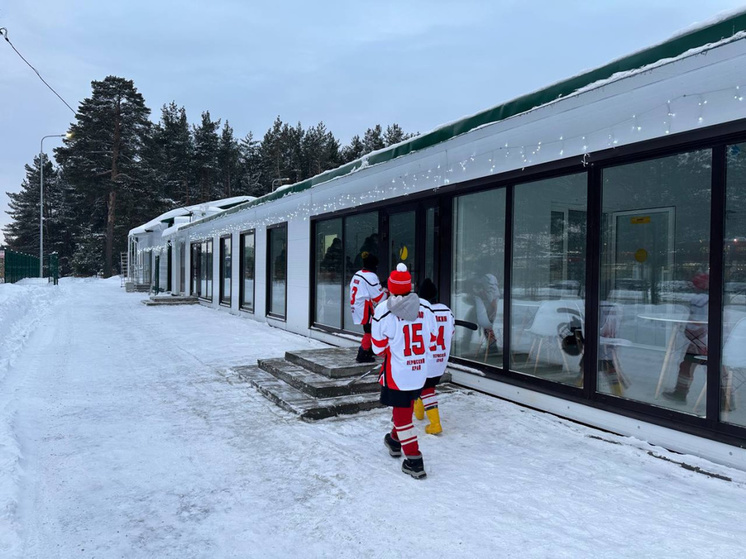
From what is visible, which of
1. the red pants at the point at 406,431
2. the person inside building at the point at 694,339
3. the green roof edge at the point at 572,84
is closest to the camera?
the green roof edge at the point at 572,84

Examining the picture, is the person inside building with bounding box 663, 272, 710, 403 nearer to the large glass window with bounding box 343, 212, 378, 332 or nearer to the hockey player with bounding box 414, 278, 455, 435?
the hockey player with bounding box 414, 278, 455, 435

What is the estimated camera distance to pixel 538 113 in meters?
5.36

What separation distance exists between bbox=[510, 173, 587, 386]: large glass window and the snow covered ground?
794 millimetres

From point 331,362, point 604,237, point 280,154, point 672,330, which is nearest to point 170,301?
point 331,362

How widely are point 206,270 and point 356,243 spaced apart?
12.9 metres

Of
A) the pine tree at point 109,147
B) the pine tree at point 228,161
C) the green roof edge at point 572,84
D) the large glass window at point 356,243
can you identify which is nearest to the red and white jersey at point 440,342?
the green roof edge at point 572,84

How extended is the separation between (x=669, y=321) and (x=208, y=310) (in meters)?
16.2

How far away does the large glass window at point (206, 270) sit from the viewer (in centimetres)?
1991

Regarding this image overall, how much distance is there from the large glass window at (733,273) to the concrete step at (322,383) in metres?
3.56

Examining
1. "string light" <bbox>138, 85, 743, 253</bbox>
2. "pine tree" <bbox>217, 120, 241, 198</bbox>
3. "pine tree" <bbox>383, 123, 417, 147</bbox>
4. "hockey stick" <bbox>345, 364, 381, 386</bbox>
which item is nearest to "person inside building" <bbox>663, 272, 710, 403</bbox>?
"string light" <bbox>138, 85, 743, 253</bbox>

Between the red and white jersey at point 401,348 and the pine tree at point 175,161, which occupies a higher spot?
the pine tree at point 175,161

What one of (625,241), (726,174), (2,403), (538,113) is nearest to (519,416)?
(625,241)

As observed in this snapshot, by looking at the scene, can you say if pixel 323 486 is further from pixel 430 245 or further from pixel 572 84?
pixel 430 245

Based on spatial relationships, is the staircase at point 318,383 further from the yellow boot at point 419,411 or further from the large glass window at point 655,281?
the large glass window at point 655,281
